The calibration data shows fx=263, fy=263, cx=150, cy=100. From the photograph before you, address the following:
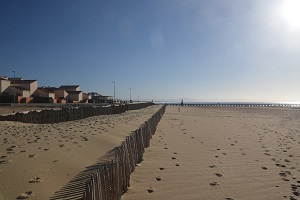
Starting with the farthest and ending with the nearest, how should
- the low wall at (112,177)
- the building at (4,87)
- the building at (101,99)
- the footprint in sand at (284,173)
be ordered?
1. the building at (101,99)
2. the building at (4,87)
3. the footprint in sand at (284,173)
4. the low wall at (112,177)

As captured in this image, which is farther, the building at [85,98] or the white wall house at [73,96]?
the white wall house at [73,96]

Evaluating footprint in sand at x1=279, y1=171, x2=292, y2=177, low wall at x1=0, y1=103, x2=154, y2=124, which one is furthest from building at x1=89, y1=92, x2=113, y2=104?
footprint in sand at x1=279, y1=171, x2=292, y2=177

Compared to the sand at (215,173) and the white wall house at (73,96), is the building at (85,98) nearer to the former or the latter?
the white wall house at (73,96)

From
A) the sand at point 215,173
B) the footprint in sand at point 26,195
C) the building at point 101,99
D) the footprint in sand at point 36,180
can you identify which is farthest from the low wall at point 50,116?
the building at point 101,99

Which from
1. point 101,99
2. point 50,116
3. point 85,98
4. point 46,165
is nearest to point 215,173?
point 46,165

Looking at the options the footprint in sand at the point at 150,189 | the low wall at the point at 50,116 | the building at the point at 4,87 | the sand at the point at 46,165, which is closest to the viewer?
the sand at the point at 46,165

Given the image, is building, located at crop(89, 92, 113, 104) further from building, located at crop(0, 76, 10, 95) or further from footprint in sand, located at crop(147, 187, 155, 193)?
footprint in sand, located at crop(147, 187, 155, 193)

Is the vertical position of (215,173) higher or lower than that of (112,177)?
lower

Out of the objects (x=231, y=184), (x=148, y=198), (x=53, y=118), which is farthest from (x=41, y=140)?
(x=53, y=118)

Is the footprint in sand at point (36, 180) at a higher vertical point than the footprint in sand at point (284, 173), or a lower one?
higher

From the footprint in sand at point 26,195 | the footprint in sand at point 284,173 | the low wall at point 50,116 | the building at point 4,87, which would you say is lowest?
the footprint in sand at point 284,173

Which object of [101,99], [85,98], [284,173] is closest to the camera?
[284,173]

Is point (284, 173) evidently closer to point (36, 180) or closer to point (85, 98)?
point (36, 180)

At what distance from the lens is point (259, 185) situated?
6.36 metres
